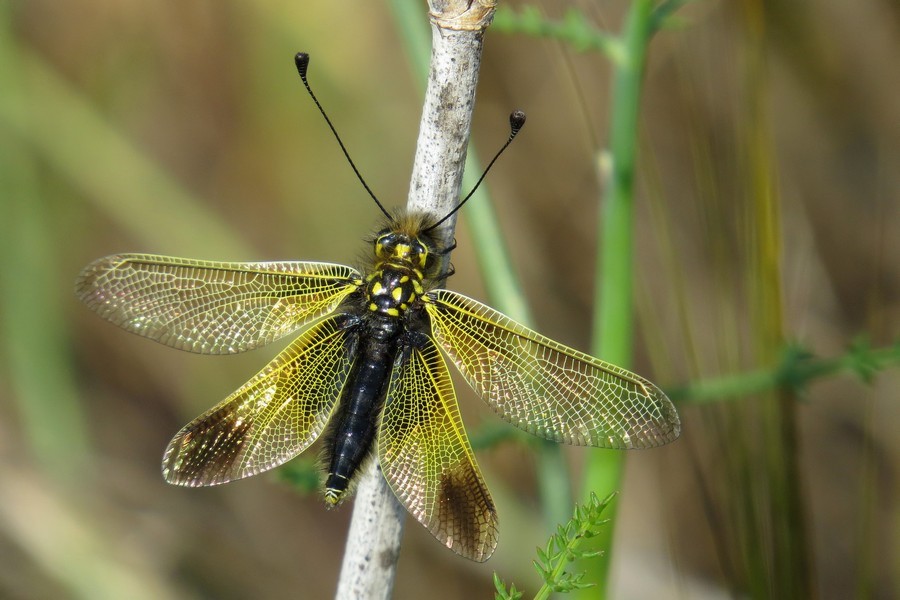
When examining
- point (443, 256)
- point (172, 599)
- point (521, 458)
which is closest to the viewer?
point (443, 256)

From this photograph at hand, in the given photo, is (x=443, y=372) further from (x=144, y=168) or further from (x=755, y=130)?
(x=144, y=168)

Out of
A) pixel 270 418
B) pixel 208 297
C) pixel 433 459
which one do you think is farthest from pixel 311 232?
pixel 433 459

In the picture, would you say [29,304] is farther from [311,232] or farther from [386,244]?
[386,244]

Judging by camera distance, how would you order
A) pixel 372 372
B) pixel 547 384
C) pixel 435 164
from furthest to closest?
1. pixel 372 372
2. pixel 547 384
3. pixel 435 164

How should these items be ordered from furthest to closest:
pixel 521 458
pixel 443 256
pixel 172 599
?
1. pixel 521 458
2. pixel 172 599
3. pixel 443 256

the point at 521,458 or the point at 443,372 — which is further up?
the point at 521,458

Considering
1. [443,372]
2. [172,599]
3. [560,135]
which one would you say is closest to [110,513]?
[172,599]

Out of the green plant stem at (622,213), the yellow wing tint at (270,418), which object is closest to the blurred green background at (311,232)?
the green plant stem at (622,213)
